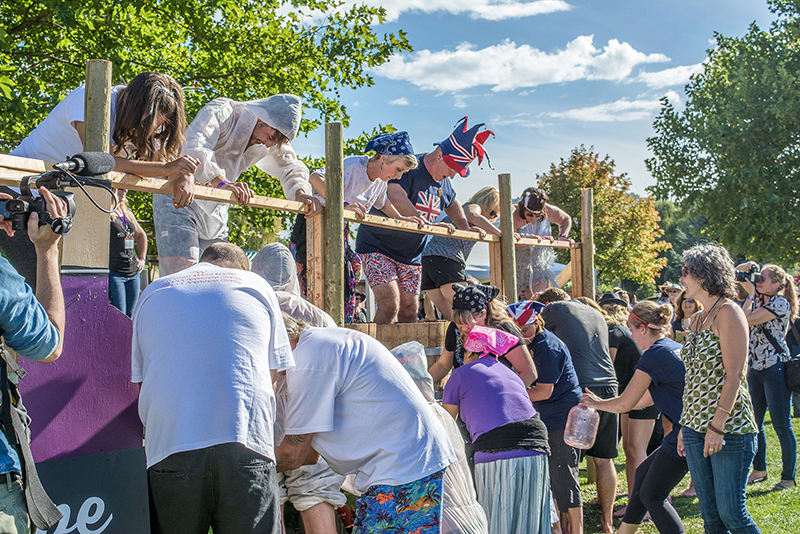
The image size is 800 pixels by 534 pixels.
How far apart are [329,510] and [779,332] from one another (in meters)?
5.55

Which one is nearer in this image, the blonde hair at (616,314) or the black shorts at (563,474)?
the black shorts at (563,474)

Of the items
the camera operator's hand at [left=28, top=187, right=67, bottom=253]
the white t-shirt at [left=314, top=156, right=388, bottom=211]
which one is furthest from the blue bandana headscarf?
the camera operator's hand at [left=28, top=187, right=67, bottom=253]

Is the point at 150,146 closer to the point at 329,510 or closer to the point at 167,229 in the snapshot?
the point at 167,229

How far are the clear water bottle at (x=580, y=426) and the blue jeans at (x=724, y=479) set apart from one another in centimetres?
75

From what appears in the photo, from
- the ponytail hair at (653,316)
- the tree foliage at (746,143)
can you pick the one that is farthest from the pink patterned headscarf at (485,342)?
the tree foliage at (746,143)

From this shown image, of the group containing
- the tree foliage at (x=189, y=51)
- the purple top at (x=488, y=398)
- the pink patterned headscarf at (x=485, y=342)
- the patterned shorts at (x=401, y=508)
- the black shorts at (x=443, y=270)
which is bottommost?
the patterned shorts at (x=401, y=508)

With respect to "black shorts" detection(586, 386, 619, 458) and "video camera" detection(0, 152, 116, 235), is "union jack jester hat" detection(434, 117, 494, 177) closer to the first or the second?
"black shorts" detection(586, 386, 619, 458)

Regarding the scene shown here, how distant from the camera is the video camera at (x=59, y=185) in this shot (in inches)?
82.7

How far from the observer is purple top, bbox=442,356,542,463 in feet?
11.9

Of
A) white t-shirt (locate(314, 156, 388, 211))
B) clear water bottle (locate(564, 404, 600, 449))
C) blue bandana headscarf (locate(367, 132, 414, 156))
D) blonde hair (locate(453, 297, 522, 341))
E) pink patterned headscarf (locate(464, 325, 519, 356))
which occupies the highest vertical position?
blue bandana headscarf (locate(367, 132, 414, 156))

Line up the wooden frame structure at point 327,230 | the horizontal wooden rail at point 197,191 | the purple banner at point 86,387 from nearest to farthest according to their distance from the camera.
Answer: the purple banner at point 86,387
the horizontal wooden rail at point 197,191
the wooden frame structure at point 327,230

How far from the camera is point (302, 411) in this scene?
255cm

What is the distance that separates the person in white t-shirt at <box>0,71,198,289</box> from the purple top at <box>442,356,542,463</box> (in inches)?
71.1

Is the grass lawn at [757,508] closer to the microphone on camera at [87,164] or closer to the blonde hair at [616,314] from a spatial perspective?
the blonde hair at [616,314]
